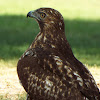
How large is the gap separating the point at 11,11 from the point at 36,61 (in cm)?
2027

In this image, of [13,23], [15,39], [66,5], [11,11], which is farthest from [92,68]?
[66,5]

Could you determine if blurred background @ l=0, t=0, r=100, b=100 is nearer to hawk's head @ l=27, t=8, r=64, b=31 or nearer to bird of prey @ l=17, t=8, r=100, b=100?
bird of prey @ l=17, t=8, r=100, b=100

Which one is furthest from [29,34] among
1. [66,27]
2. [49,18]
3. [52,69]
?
[52,69]

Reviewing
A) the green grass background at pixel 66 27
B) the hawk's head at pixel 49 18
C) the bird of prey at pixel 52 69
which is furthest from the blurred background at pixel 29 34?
the hawk's head at pixel 49 18

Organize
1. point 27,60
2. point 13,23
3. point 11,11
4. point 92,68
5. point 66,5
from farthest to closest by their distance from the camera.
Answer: point 66,5, point 11,11, point 13,23, point 92,68, point 27,60

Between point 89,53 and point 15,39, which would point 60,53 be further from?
point 15,39

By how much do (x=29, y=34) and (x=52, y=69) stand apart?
42.6 feet

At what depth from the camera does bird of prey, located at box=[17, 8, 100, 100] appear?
5.51 m

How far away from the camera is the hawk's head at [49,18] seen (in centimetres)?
608

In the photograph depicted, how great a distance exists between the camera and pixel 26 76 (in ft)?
19.1

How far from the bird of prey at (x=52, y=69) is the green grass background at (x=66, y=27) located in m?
5.64

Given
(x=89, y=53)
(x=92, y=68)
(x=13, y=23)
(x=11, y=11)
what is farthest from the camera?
(x=11, y=11)

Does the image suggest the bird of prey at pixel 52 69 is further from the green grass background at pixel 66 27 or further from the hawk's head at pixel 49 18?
the green grass background at pixel 66 27

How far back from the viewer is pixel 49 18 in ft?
20.0
